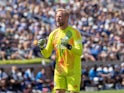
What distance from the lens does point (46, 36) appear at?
2461 centimetres

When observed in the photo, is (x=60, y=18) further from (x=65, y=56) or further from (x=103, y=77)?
(x=103, y=77)

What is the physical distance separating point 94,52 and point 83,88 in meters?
3.37

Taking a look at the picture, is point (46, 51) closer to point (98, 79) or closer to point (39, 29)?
point (98, 79)

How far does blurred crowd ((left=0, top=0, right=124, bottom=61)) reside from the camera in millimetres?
23062

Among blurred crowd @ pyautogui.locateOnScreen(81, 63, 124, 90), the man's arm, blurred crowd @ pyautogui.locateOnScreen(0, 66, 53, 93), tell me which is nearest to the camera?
the man's arm

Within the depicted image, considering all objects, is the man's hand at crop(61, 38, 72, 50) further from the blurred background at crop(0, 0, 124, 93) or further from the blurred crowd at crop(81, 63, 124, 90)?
the blurred crowd at crop(81, 63, 124, 90)

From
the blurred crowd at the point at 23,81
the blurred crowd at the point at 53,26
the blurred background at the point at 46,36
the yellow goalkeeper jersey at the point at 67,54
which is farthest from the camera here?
the blurred crowd at the point at 53,26

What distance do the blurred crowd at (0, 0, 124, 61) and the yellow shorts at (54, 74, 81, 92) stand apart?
1208 centimetres

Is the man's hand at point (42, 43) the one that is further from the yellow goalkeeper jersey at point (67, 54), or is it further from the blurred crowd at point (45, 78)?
the blurred crowd at point (45, 78)

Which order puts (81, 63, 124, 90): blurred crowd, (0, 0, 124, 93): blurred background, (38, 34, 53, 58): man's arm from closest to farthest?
(38, 34, 53, 58): man's arm → (0, 0, 124, 93): blurred background → (81, 63, 124, 90): blurred crowd

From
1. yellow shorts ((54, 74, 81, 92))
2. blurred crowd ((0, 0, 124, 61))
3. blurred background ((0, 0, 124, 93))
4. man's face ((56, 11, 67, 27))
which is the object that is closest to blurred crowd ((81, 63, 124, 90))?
blurred background ((0, 0, 124, 93))

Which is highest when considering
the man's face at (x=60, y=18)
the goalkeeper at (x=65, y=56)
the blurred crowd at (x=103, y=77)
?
the man's face at (x=60, y=18)

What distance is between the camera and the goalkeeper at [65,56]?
994 centimetres

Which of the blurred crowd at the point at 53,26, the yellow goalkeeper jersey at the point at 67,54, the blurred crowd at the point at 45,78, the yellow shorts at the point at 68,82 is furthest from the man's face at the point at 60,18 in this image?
the blurred crowd at the point at 53,26
